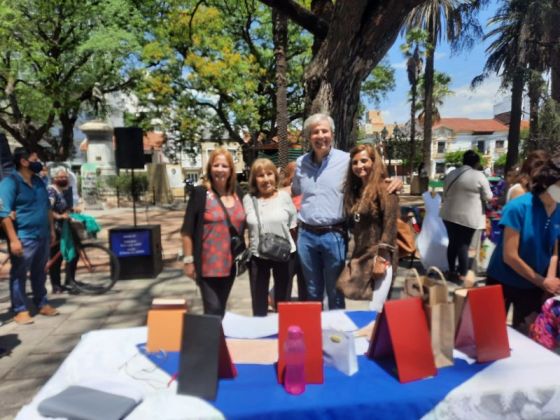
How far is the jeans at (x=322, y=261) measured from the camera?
2984 mm

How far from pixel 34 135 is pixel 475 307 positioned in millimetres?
20567

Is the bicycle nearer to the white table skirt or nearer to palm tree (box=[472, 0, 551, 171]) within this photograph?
the white table skirt

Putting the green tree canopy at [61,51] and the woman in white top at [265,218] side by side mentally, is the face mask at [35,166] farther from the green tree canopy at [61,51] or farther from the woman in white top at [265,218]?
the green tree canopy at [61,51]

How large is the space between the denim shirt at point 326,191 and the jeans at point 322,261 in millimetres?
115

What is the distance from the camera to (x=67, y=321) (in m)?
4.60

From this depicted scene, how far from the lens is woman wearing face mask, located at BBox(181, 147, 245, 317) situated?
9.57 ft

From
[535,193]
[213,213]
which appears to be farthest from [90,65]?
[535,193]

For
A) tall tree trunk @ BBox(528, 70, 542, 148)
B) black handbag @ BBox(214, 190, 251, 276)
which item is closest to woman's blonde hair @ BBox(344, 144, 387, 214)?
black handbag @ BBox(214, 190, 251, 276)

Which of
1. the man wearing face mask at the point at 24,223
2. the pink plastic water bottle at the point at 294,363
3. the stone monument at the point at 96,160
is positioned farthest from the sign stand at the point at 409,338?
the stone monument at the point at 96,160

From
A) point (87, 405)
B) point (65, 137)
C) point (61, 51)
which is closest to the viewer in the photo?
point (87, 405)

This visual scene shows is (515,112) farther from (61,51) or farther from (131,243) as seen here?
(61,51)

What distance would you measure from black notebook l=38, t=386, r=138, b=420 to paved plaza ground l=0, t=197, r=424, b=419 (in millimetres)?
1580

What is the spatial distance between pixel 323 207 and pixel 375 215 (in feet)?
1.40

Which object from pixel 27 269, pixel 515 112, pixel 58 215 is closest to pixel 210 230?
pixel 27 269
